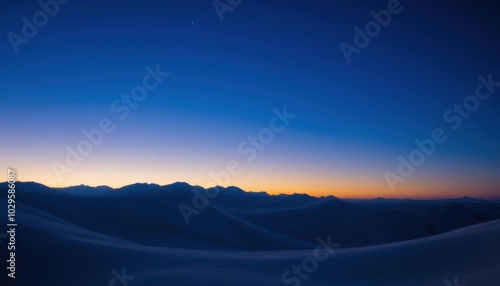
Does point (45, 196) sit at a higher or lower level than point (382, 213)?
higher

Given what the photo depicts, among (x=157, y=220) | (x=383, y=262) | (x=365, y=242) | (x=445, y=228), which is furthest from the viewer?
(x=445, y=228)

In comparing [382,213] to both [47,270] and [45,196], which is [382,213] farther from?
[47,270]

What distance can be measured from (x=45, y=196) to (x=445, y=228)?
79398mm

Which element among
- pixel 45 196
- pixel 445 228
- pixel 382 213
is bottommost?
pixel 445 228

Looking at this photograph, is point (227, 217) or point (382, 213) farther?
point (382, 213)

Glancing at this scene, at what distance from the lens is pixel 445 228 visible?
234 feet

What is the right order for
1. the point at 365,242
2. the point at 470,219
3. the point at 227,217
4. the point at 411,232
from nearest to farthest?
1. the point at 227,217
2. the point at 365,242
3. the point at 411,232
4. the point at 470,219

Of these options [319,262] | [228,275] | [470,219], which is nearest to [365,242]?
[470,219]
